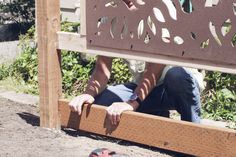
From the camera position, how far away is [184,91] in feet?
14.3

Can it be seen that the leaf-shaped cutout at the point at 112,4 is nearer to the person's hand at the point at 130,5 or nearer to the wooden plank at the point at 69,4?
the person's hand at the point at 130,5

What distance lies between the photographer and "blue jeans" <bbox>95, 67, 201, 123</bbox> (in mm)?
4363

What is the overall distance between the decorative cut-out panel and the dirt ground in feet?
2.31

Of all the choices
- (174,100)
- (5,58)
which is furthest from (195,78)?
(5,58)

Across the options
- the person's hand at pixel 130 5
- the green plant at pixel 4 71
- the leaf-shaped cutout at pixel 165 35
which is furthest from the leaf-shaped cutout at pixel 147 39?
the green plant at pixel 4 71

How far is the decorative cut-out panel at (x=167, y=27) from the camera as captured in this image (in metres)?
3.85

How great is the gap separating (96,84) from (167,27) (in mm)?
848

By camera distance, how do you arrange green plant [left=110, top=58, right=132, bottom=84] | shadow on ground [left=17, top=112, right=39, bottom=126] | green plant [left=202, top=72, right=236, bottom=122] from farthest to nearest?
green plant [left=110, top=58, right=132, bottom=84]
green plant [left=202, top=72, right=236, bottom=122]
shadow on ground [left=17, top=112, right=39, bottom=126]

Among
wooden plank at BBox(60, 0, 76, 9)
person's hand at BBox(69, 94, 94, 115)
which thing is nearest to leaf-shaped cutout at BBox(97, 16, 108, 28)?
person's hand at BBox(69, 94, 94, 115)

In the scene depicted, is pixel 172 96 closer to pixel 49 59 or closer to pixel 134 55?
pixel 134 55

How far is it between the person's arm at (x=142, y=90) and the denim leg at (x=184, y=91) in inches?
3.9

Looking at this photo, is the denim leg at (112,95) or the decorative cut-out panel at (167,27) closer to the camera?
the decorative cut-out panel at (167,27)

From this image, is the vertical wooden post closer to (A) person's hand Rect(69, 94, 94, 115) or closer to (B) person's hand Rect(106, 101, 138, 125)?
(A) person's hand Rect(69, 94, 94, 115)

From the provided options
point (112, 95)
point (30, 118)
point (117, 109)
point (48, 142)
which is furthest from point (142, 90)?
point (30, 118)
